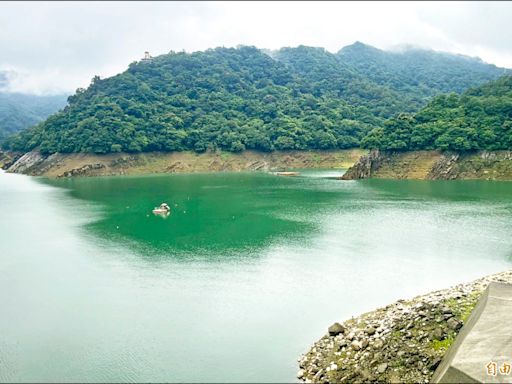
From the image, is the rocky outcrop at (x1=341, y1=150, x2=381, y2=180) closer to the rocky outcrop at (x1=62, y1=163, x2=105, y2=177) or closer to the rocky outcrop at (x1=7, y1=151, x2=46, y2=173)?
the rocky outcrop at (x1=62, y1=163, x2=105, y2=177)

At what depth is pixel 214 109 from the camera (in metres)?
118

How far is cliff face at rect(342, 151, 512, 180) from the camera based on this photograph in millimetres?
70438

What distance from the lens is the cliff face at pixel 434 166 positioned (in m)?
70.4

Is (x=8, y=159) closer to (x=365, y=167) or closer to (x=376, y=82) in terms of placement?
(x=365, y=167)

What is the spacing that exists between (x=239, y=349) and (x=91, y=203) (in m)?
43.2

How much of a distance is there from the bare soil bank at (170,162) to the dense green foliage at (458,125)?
24917mm

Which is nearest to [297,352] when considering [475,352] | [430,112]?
[475,352]

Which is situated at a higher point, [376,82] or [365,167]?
[376,82]

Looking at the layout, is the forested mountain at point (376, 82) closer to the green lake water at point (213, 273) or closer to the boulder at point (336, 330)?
the green lake water at point (213, 273)

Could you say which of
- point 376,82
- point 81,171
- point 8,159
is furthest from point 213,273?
point 376,82

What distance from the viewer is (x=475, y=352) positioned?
40.7 ft

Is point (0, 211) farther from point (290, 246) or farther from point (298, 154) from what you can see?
point (298, 154)

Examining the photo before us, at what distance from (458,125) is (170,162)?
53.2m

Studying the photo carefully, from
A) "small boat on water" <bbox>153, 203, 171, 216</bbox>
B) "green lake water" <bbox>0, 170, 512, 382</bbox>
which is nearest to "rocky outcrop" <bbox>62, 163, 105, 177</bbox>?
"green lake water" <bbox>0, 170, 512, 382</bbox>
